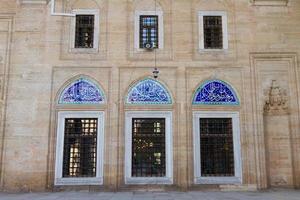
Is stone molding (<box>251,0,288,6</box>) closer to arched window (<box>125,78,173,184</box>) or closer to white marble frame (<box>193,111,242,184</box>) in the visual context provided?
white marble frame (<box>193,111,242,184</box>)

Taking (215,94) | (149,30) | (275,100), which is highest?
(149,30)

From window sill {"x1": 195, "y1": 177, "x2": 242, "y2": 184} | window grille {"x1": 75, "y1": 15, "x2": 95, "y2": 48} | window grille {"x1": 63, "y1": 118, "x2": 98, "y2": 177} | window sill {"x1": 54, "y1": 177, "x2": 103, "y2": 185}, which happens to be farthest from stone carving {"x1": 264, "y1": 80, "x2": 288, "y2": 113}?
window grille {"x1": 75, "y1": 15, "x2": 95, "y2": 48}

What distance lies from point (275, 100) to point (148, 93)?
15.1 feet

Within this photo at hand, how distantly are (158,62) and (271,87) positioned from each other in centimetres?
422

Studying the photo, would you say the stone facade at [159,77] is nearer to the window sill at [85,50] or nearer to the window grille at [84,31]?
the window sill at [85,50]

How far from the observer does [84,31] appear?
13.0m

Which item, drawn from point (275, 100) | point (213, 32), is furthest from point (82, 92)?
point (275, 100)

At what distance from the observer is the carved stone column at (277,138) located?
478 inches

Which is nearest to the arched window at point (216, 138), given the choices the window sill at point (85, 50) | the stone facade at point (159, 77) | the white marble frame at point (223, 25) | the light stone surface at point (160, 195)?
the stone facade at point (159, 77)

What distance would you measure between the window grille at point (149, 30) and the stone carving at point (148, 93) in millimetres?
1507

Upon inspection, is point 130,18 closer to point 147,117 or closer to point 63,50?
point 63,50

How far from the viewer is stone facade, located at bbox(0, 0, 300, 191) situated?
12.0m

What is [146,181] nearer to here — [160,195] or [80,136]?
[160,195]

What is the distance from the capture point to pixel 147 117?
12352 millimetres
